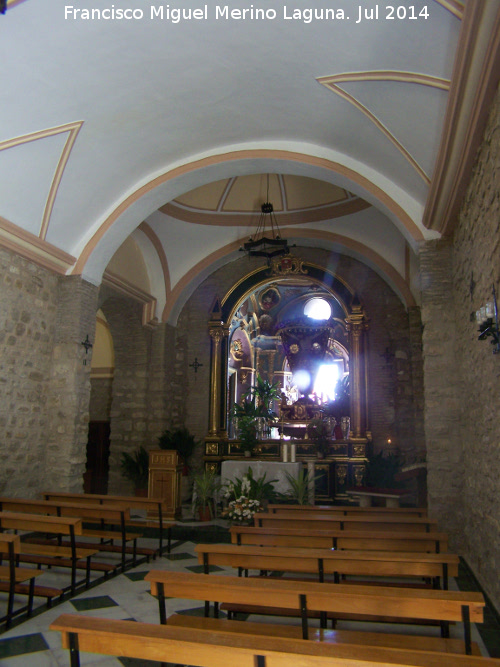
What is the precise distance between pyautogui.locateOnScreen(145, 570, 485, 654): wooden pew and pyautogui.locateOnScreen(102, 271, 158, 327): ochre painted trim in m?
7.32

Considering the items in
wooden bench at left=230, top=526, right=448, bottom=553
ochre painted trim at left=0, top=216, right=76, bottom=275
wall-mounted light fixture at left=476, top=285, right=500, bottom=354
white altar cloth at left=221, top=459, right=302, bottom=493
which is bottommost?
wooden bench at left=230, top=526, right=448, bottom=553

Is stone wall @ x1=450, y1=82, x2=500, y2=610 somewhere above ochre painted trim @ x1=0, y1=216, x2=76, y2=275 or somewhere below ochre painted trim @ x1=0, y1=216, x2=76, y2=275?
below

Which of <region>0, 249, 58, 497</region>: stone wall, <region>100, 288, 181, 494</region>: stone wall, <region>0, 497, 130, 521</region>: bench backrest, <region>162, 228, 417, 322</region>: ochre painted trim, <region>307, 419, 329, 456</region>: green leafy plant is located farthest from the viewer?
<region>100, 288, 181, 494</region>: stone wall

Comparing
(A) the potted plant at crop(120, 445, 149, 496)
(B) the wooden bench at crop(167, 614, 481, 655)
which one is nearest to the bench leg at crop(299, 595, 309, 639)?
(B) the wooden bench at crop(167, 614, 481, 655)

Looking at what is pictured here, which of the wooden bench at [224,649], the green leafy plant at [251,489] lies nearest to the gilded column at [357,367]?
the green leafy plant at [251,489]

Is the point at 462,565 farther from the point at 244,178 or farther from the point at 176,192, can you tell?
the point at 244,178

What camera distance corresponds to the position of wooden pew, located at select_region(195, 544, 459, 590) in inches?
126

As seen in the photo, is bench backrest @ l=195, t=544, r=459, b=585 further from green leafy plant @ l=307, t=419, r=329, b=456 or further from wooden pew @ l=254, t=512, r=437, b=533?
green leafy plant @ l=307, t=419, r=329, b=456

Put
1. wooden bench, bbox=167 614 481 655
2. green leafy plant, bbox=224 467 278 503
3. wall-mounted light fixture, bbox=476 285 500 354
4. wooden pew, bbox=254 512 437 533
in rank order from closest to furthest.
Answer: wooden bench, bbox=167 614 481 655 < wall-mounted light fixture, bbox=476 285 500 354 < wooden pew, bbox=254 512 437 533 < green leafy plant, bbox=224 467 278 503

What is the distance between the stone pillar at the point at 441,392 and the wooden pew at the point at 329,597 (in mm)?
3838

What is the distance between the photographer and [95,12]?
4.80m

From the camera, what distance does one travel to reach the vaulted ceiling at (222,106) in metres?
4.66

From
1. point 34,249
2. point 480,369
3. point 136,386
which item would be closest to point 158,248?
point 136,386

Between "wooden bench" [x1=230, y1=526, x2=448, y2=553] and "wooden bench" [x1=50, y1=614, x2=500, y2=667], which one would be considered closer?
"wooden bench" [x1=50, y1=614, x2=500, y2=667]
